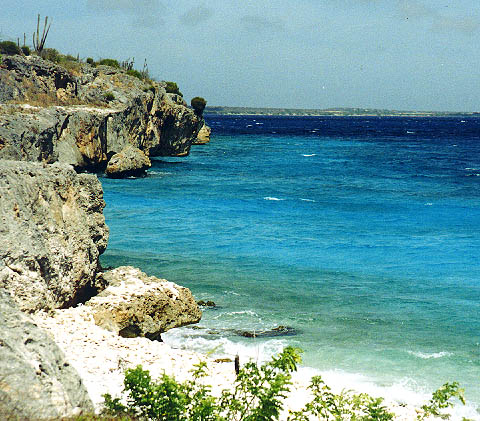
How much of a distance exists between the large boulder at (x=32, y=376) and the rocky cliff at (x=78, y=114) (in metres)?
25.6

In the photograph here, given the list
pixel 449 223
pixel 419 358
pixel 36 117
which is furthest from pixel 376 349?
pixel 36 117

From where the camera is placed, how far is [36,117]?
3762 cm

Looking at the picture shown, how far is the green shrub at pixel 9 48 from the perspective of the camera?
184 feet

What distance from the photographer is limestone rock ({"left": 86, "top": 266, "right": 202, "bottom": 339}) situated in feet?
45.1

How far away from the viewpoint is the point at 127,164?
48.2 meters

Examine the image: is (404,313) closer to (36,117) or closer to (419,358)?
(419,358)

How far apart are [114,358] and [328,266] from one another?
12700 mm

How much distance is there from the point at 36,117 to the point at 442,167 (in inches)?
1770

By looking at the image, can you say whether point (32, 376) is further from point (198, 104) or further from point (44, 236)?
point (198, 104)

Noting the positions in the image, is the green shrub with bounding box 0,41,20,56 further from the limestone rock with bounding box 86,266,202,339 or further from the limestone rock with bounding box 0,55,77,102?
the limestone rock with bounding box 86,266,202,339

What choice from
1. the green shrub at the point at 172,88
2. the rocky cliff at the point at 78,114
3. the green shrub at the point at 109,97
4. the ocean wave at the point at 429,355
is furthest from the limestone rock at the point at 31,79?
the ocean wave at the point at 429,355

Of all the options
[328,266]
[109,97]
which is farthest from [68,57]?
[328,266]

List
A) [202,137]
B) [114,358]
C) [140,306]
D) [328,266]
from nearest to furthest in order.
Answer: [114,358]
[140,306]
[328,266]
[202,137]

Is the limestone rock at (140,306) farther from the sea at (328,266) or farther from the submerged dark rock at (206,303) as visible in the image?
the submerged dark rock at (206,303)
